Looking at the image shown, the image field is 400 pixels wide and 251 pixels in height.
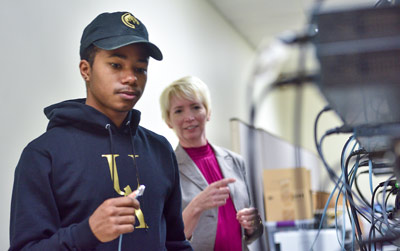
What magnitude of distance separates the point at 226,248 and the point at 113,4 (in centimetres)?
136

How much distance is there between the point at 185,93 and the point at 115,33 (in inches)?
36.5

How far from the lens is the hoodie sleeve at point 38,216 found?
1045 millimetres

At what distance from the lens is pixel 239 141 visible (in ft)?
13.6

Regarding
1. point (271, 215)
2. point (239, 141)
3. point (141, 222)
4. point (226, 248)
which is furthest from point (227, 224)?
point (239, 141)

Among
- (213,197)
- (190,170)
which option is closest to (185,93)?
(190,170)

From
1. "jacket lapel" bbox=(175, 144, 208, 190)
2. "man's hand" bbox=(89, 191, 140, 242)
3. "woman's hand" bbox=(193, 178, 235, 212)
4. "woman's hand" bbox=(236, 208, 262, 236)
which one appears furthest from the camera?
"jacket lapel" bbox=(175, 144, 208, 190)

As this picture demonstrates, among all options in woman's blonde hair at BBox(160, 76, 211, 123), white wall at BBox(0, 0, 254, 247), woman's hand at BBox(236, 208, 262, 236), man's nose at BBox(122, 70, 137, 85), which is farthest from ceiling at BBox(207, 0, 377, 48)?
man's nose at BBox(122, 70, 137, 85)

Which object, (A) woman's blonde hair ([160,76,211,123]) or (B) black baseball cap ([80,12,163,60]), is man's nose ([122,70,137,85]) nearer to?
(B) black baseball cap ([80,12,163,60])

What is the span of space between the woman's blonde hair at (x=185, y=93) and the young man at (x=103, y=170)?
2.49 feet

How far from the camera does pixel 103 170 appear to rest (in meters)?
1.20

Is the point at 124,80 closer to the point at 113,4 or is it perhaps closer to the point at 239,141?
the point at 113,4

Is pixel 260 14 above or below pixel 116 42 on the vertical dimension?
above

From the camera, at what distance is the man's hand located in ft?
3.36

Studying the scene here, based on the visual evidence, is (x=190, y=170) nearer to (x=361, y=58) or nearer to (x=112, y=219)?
(x=112, y=219)
